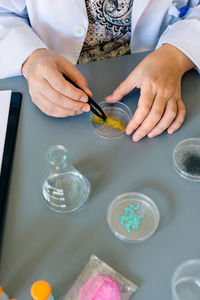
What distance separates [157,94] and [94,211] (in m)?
0.40

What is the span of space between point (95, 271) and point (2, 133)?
469 millimetres

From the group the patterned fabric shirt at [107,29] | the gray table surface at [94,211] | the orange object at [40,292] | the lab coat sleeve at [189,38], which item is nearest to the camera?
the orange object at [40,292]

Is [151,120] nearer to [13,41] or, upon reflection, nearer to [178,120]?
[178,120]

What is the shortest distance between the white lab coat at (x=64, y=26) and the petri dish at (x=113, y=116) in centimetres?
28

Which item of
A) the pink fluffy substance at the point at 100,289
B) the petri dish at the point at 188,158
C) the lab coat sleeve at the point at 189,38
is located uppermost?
the lab coat sleeve at the point at 189,38

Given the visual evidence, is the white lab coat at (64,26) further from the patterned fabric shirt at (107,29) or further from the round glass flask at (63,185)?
the round glass flask at (63,185)

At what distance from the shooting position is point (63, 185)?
0.73 metres

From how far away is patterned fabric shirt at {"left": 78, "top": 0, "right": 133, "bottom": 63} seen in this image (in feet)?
3.42

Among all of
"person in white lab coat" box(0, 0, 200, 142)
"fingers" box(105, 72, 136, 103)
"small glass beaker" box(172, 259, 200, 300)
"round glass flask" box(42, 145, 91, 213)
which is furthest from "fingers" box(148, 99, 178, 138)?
"small glass beaker" box(172, 259, 200, 300)

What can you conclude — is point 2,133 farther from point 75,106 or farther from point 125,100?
point 125,100

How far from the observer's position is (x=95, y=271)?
0.60m

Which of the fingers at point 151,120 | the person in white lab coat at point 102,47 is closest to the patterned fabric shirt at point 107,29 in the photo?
the person in white lab coat at point 102,47

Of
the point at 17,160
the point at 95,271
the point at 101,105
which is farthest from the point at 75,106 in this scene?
the point at 95,271

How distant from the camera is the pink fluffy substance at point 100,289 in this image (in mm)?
564
